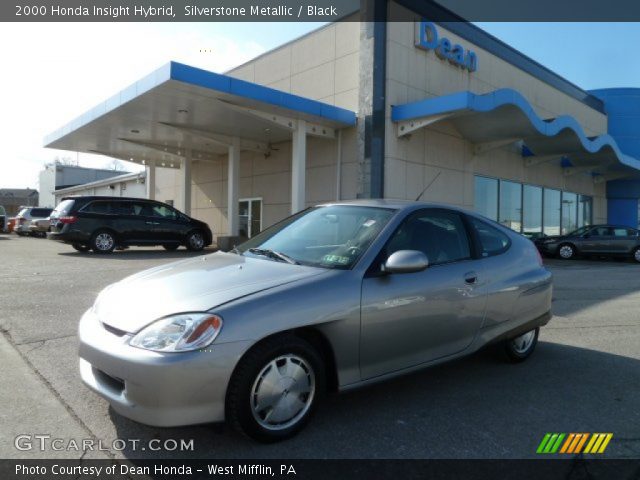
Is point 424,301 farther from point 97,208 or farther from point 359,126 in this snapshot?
point 97,208

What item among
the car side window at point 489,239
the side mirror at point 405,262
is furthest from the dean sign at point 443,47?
the side mirror at point 405,262

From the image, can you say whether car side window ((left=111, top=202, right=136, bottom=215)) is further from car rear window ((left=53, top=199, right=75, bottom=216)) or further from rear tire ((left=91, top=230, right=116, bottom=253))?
car rear window ((left=53, top=199, right=75, bottom=216))

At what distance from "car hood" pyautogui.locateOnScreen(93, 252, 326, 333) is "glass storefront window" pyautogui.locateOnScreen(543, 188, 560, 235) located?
2311 cm

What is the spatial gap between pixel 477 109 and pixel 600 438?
470 inches

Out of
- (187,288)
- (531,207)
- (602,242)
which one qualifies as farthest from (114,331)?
(531,207)

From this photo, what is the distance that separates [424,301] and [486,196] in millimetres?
17474

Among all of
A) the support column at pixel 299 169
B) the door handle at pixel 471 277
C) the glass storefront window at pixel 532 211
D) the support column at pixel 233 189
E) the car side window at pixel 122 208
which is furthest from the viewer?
the glass storefront window at pixel 532 211

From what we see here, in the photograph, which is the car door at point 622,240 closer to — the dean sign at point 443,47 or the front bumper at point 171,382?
the dean sign at point 443,47

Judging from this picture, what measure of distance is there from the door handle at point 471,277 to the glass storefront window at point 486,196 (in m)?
15.9

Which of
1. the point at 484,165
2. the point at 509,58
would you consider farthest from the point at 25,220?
the point at 509,58

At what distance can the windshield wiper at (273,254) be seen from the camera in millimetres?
Answer: 3536

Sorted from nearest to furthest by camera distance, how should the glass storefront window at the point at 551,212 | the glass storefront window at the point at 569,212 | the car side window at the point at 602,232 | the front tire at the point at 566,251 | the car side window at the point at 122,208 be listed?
the car side window at the point at 122,208 < the car side window at the point at 602,232 < the front tire at the point at 566,251 < the glass storefront window at the point at 551,212 < the glass storefront window at the point at 569,212

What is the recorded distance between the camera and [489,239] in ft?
14.5

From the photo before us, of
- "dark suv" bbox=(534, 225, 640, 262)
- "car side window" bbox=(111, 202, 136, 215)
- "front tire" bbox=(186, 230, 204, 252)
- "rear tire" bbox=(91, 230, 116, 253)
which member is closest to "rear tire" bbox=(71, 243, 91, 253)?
"rear tire" bbox=(91, 230, 116, 253)
